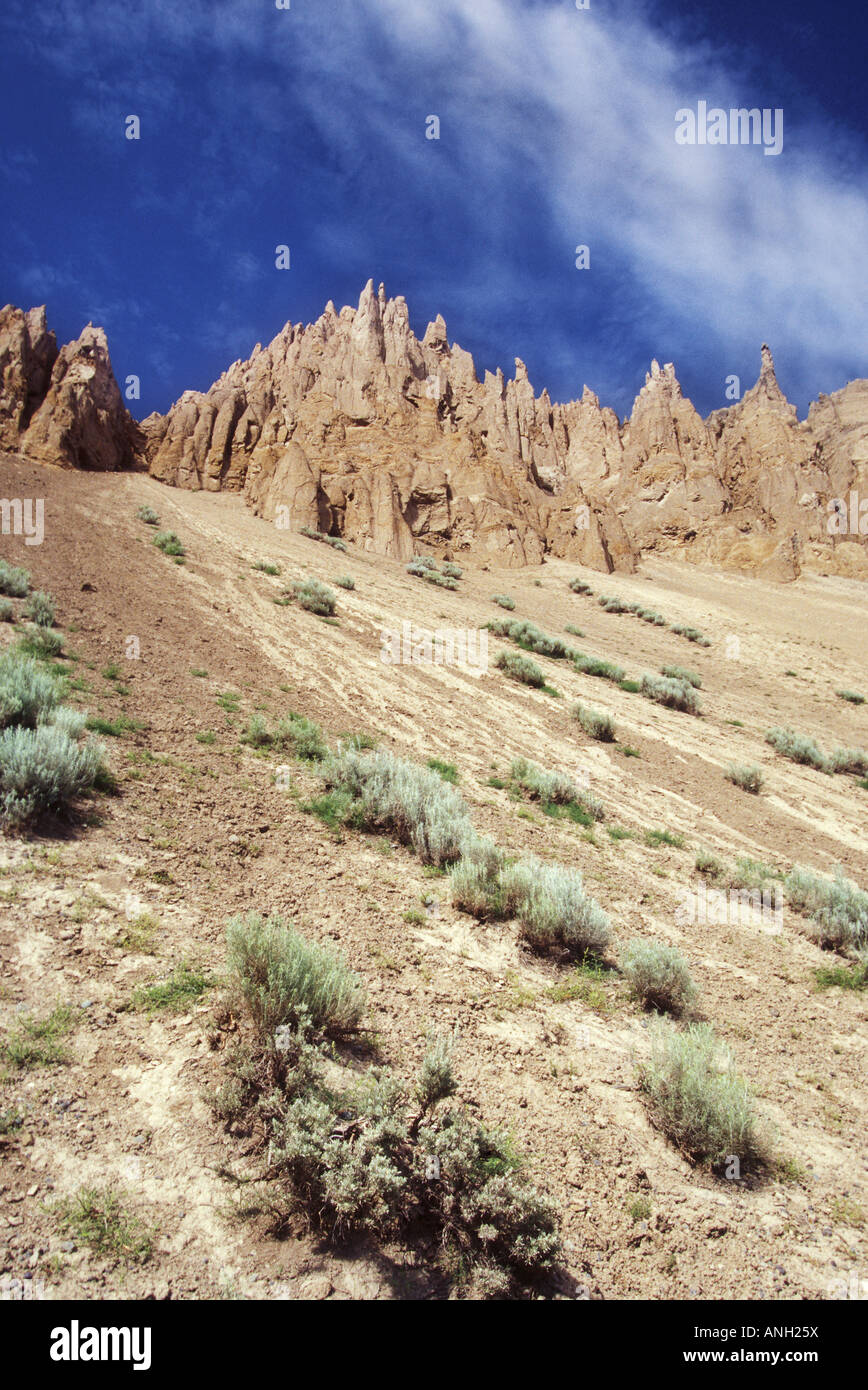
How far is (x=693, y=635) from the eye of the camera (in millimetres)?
28703

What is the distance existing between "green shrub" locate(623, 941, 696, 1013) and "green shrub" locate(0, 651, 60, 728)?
6.10 m

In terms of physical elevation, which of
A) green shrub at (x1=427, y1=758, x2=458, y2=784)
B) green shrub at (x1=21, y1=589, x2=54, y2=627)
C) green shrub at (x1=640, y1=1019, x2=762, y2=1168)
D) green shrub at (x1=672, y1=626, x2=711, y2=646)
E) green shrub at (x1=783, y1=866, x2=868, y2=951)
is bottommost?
green shrub at (x1=783, y1=866, x2=868, y2=951)

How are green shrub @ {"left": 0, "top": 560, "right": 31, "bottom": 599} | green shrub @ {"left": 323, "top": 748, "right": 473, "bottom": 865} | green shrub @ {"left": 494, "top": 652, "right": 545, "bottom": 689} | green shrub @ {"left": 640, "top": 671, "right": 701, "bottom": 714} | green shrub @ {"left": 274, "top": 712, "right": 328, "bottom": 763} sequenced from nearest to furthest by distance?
1. green shrub @ {"left": 323, "top": 748, "right": 473, "bottom": 865}
2. green shrub @ {"left": 274, "top": 712, "right": 328, "bottom": 763}
3. green shrub @ {"left": 0, "top": 560, "right": 31, "bottom": 599}
4. green shrub @ {"left": 494, "top": 652, "right": 545, "bottom": 689}
5. green shrub @ {"left": 640, "top": 671, "right": 701, "bottom": 714}

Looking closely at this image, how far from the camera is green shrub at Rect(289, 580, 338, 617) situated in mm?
→ 16703

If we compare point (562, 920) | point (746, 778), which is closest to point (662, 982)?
point (562, 920)

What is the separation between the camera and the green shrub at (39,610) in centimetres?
966

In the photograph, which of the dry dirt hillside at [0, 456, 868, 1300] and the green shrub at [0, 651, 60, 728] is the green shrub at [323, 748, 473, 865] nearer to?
the dry dirt hillside at [0, 456, 868, 1300]

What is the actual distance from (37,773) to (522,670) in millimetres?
11943

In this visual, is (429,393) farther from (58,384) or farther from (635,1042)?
(635,1042)

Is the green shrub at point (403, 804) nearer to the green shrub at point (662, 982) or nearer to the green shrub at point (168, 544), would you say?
the green shrub at point (662, 982)

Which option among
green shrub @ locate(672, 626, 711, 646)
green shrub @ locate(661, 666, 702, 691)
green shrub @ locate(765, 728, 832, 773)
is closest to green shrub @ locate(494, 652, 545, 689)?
green shrub @ locate(765, 728, 832, 773)

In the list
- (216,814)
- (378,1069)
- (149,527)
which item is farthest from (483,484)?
(378,1069)

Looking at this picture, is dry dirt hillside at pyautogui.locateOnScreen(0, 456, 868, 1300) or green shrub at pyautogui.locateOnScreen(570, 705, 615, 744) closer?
dry dirt hillside at pyautogui.locateOnScreen(0, 456, 868, 1300)

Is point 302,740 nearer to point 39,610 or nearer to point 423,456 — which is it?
point 39,610
